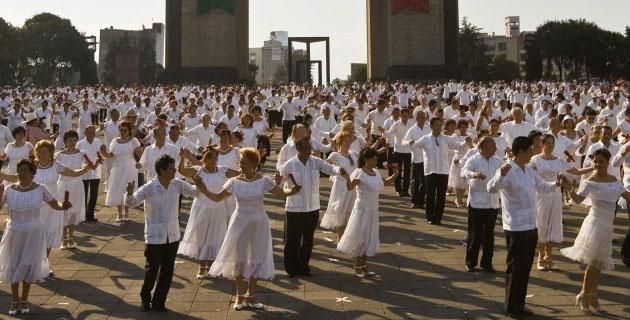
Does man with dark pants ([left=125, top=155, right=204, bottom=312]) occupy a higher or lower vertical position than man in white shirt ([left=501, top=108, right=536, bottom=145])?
lower

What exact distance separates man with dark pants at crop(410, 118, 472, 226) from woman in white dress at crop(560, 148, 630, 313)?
4.45 m

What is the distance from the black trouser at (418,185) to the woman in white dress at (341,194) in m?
3.46

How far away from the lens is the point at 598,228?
7207 millimetres

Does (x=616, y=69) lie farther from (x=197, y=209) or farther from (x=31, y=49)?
(x=197, y=209)

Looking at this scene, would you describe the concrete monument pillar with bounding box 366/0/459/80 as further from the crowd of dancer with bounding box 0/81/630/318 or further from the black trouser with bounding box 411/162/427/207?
the crowd of dancer with bounding box 0/81/630/318

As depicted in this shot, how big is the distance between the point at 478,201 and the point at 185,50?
44006 millimetres

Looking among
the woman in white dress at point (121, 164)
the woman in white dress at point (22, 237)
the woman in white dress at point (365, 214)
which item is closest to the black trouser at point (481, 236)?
the woman in white dress at point (365, 214)

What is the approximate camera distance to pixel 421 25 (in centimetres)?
4888

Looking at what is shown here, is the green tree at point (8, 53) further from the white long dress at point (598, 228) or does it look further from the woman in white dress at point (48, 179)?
the white long dress at point (598, 228)

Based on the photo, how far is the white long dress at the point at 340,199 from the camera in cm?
984

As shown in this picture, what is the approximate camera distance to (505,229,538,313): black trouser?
7059 mm

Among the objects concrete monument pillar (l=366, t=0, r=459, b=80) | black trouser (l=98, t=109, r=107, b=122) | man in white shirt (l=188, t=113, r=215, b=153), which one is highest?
concrete monument pillar (l=366, t=0, r=459, b=80)

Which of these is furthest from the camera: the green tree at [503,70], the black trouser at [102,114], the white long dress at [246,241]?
the green tree at [503,70]

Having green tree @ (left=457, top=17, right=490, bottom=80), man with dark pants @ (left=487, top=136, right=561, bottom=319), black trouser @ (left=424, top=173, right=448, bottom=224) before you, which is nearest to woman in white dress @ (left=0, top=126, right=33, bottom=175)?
black trouser @ (left=424, top=173, right=448, bottom=224)
